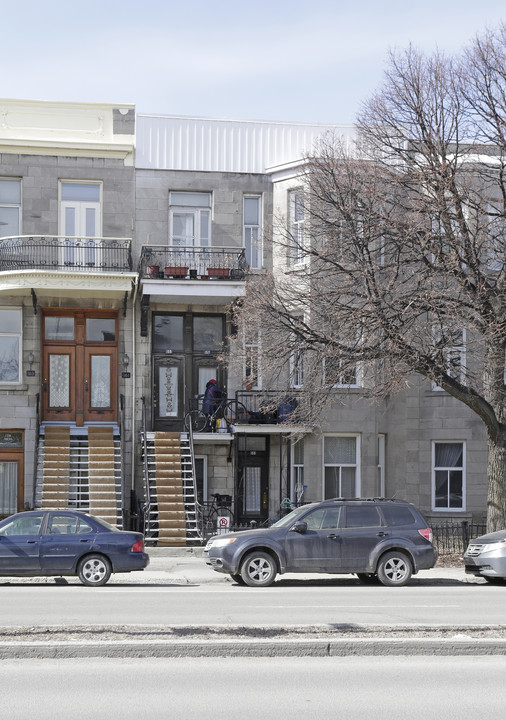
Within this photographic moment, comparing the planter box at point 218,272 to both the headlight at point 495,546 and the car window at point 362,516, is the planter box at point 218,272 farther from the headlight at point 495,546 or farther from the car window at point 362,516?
the headlight at point 495,546

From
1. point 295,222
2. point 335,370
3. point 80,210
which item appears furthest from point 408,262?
point 80,210

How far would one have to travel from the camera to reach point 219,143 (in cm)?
2808

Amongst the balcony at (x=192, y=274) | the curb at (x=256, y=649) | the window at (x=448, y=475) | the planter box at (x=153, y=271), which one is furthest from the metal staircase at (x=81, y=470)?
the curb at (x=256, y=649)

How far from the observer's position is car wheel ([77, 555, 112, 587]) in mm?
17516

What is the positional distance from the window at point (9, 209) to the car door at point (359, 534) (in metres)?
13.7

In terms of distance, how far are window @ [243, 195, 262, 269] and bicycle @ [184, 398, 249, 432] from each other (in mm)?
4108

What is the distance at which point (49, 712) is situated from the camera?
25.2 ft

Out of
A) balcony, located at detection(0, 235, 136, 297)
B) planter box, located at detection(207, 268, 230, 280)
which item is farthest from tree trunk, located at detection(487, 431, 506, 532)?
balcony, located at detection(0, 235, 136, 297)

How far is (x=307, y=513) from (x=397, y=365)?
395cm

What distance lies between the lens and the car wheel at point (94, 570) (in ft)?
57.5

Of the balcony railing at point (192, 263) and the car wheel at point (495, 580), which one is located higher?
the balcony railing at point (192, 263)

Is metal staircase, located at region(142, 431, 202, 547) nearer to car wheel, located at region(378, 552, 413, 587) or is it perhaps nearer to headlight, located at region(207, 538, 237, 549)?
headlight, located at region(207, 538, 237, 549)

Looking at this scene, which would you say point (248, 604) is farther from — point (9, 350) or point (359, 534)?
point (9, 350)

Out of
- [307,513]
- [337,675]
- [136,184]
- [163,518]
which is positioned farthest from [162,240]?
[337,675]
